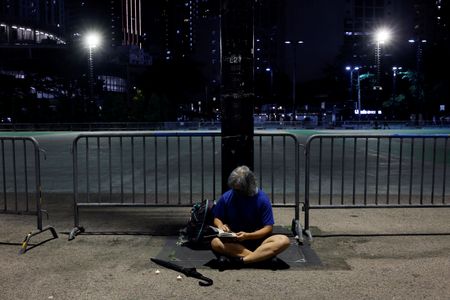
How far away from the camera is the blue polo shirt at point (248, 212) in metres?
5.73

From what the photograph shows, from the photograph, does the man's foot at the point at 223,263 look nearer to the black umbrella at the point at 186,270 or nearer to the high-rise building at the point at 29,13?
the black umbrella at the point at 186,270

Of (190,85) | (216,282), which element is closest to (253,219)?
(216,282)

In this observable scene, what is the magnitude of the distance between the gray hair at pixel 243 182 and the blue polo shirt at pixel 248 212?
10 cm

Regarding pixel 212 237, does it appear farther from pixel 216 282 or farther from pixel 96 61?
pixel 96 61

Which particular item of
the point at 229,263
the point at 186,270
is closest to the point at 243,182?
the point at 229,263

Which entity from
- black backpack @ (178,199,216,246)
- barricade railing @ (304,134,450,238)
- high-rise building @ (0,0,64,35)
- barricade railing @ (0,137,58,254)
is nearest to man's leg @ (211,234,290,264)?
black backpack @ (178,199,216,246)

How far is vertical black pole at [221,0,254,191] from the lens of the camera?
21.1 ft

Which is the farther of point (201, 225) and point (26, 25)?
point (26, 25)

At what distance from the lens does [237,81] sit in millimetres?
6465

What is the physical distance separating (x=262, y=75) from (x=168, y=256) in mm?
122563

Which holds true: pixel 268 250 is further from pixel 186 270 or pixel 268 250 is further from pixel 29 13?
pixel 29 13

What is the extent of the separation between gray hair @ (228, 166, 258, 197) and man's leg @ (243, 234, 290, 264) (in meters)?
0.57

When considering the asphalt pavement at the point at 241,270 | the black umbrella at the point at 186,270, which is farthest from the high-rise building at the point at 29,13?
the black umbrella at the point at 186,270

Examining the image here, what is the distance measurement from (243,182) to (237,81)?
1.49 m
